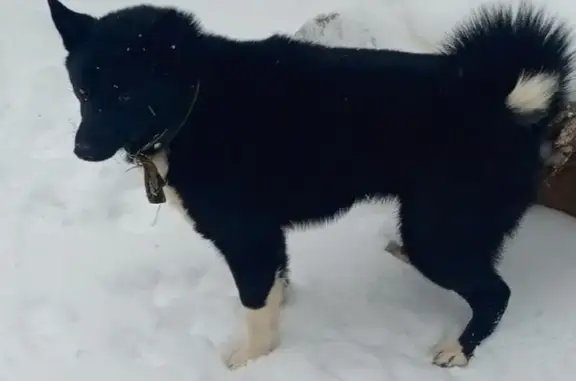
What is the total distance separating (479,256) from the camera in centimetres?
220

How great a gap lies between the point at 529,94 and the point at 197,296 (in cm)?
125

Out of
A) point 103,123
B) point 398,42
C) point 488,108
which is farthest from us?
point 398,42

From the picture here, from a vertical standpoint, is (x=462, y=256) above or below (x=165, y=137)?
below

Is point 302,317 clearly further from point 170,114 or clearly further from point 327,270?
point 170,114

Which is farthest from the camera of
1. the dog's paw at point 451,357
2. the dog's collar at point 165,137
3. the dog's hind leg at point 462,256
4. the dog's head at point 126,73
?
the dog's paw at point 451,357

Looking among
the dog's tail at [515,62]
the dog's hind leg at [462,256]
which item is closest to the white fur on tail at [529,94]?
the dog's tail at [515,62]

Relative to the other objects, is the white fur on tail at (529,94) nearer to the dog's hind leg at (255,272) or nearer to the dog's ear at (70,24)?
the dog's hind leg at (255,272)

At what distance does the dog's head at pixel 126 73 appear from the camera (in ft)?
6.07

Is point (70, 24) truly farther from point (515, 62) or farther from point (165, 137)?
point (515, 62)

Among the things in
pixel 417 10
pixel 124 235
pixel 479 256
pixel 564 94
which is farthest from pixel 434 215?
pixel 417 10

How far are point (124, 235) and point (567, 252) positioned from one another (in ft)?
5.10

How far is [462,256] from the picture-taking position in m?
2.20

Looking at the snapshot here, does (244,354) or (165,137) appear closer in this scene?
(165,137)

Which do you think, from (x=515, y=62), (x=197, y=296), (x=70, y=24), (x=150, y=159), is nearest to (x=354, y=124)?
(x=515, y=62)
